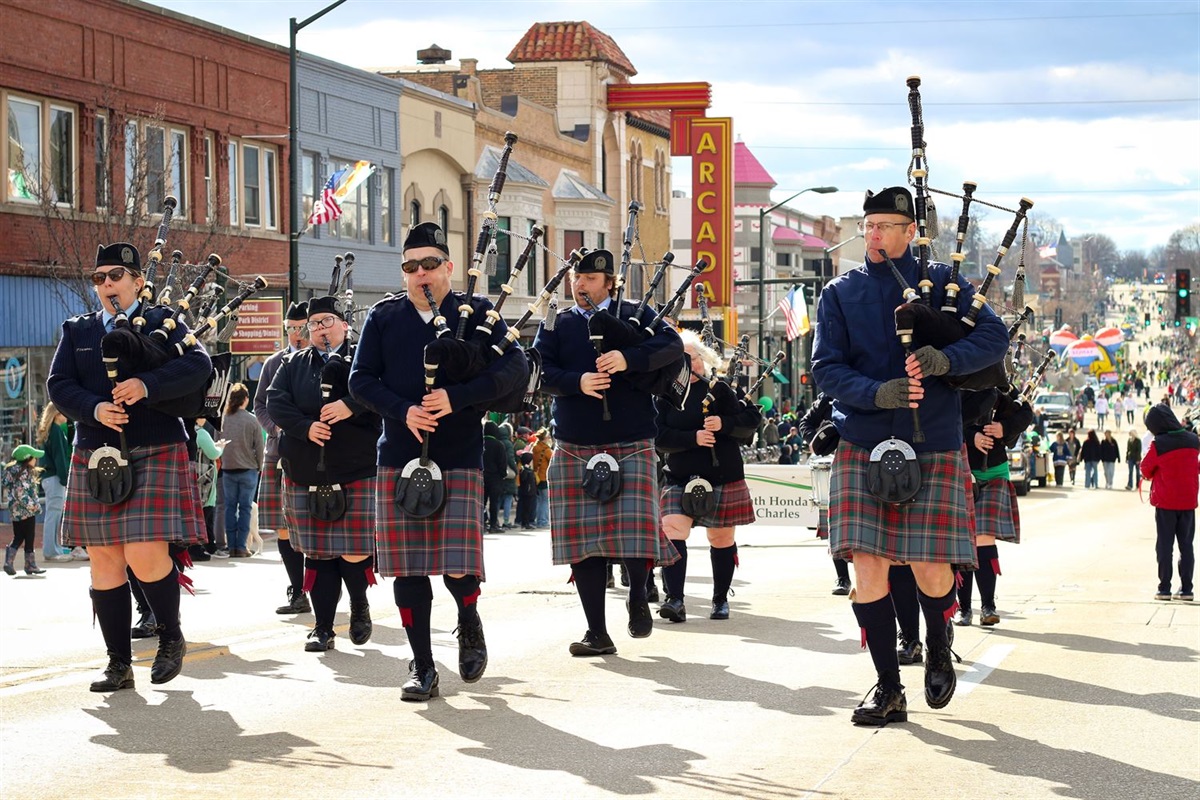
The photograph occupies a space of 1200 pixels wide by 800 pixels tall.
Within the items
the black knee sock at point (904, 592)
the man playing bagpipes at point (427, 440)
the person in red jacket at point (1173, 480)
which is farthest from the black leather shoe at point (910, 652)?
the person in red jacket at point (1173, 480)

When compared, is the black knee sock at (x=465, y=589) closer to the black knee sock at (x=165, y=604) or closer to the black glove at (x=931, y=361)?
the black knee sock at (x=165, y=604)

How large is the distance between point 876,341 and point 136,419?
3420mm

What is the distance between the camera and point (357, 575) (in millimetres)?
9562

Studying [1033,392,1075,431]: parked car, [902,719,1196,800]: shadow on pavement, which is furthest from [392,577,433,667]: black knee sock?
[1033,392,1075,431]: parked car

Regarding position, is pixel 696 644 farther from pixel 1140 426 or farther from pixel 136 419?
pixel 1140 426

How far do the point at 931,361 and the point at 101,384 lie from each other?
3.81m

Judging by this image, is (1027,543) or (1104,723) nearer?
(1104,723)

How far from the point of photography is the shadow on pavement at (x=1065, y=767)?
5949 mm

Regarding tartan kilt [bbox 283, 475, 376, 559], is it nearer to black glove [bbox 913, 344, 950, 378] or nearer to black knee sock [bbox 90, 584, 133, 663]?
black knee sock [bbox 90, 584, 133, 663]

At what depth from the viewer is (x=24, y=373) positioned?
24.4 m

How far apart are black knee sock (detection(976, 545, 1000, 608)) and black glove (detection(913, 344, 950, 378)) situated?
4.29 metres

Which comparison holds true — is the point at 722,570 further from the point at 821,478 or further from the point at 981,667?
→ the point at 821,478

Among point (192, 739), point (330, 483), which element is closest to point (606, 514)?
point (330, 483)

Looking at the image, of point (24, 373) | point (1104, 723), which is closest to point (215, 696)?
point (1104, 723)
